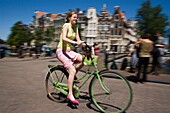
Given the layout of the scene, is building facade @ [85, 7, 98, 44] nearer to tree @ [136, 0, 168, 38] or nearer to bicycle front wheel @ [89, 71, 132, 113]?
tree @ [136, 0, 168, 38]

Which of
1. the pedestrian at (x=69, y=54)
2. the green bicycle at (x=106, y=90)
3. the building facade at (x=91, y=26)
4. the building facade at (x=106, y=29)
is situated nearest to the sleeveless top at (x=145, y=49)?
the green bicycle at (x=106, y=90)

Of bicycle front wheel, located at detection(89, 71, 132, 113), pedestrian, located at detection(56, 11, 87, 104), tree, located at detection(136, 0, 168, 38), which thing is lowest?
bicycle front wheel, located at detection(89, 71, 132, 113)

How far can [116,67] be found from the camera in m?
7.91

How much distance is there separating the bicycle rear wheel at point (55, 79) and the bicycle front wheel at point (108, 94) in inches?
28.0

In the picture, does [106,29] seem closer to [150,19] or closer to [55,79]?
[150,19]

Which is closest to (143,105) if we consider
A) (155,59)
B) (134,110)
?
(134,110)

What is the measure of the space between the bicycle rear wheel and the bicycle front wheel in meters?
0.71

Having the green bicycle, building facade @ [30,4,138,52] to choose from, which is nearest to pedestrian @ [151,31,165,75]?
the green bicycle

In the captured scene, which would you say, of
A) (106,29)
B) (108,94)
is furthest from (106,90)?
(106,29)

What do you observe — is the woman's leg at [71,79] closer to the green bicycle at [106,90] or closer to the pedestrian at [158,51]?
the green bicycle at [106,90]

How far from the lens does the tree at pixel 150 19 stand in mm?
29047

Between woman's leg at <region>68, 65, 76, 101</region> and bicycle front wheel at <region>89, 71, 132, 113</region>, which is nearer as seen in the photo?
bicycle front wheel at <region>89, 71, 132, 113</region>

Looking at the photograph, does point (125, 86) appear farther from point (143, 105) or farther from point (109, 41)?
point (109, 41)

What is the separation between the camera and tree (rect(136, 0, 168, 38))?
29.0 m
